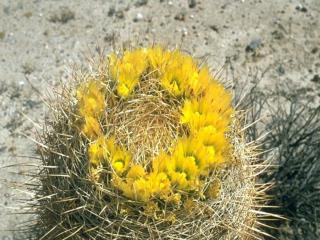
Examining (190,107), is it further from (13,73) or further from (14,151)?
(13,73)

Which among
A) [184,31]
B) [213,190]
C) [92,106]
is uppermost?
[92,106]

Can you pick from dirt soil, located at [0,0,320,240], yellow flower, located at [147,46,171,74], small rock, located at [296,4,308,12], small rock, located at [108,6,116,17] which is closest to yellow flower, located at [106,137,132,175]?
yellow flower, located at [147,46,171,74]

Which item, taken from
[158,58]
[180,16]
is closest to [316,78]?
[180,16]

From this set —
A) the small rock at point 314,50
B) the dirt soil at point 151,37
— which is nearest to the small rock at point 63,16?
the dirt soil at point 151,37

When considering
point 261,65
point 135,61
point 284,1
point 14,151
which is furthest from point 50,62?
point 135,61

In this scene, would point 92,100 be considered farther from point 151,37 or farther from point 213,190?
point 151,37

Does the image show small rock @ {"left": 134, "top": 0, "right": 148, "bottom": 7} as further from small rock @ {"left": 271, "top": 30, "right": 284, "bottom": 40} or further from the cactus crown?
the cactus crown

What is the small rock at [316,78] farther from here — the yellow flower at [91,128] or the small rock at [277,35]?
the yellow flower at [91,128]
